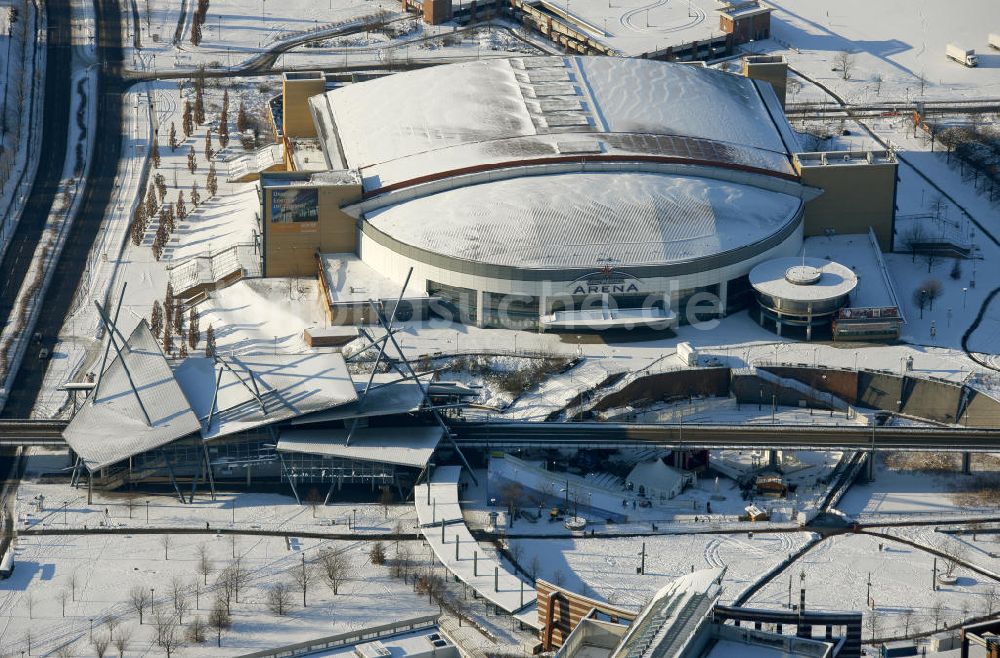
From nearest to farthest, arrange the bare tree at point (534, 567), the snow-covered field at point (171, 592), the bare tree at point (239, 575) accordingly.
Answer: the snow-covered field at point (171, 592) → the bare tree at point (239, 575) → the bare tree at point (534, 567)

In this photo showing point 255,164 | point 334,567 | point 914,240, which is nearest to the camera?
point 334,567

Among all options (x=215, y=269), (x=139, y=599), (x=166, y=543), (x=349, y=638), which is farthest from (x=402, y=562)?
(x=215, y=269)

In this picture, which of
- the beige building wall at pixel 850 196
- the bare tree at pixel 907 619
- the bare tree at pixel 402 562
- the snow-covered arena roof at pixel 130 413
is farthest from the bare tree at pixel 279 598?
the beige building wall at pixel 850 196

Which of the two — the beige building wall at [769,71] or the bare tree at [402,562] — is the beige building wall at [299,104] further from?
the bare tree at [402,562]

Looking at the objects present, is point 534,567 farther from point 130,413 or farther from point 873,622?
point 130,413

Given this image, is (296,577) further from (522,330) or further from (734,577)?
(522,330)
